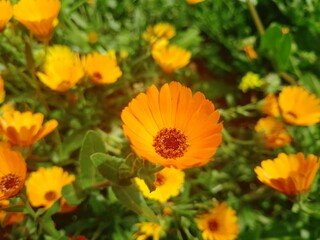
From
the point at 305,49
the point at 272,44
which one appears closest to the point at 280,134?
the point at 272,44

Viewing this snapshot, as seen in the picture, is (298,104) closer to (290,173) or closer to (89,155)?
(290,173)

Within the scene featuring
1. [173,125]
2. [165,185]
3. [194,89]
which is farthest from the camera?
[194,89]

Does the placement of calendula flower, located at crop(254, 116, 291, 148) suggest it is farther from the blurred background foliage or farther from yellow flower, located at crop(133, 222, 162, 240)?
yellow flower, located at crop(133, 222, 162, 240)

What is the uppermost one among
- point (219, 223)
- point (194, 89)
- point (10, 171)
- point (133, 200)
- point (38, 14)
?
point (38, 14)

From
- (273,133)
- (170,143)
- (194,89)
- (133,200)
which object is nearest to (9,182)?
(133,200)

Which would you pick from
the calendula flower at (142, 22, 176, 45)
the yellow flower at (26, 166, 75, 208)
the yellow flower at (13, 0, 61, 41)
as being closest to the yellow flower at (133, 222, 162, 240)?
the yellow flower at (26, 166, 75, 208)
